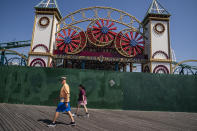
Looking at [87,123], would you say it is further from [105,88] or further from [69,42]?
[69,42]

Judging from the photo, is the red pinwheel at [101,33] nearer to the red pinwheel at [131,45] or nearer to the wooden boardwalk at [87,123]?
the red pinwheel at [131,45]

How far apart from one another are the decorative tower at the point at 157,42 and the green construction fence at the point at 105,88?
25.0 ft

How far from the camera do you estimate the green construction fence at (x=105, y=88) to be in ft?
32.6

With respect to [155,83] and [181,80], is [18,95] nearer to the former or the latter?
[155,83]

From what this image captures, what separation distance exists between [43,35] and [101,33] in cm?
832

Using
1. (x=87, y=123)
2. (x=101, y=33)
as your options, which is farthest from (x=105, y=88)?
(x=101, y=33)

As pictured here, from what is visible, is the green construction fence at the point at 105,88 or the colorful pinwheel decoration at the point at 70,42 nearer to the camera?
the green construction fence at the point at 105,88

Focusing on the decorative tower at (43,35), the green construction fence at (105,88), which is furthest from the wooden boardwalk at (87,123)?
the decorative tower at (43,35)

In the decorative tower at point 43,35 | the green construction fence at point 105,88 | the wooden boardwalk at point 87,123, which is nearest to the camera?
the wooden boardwalk at point 87,123

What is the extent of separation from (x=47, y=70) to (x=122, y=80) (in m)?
5.89

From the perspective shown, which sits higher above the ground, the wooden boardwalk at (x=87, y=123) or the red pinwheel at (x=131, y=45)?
the red pinwheel at (x=131, y=45)

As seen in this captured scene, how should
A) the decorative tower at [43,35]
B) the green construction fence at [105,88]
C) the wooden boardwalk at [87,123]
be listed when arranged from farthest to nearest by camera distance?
the decorative tower at [43,35] → the green construction fence at [105,88] → the wooden boardwalk at [87,123]

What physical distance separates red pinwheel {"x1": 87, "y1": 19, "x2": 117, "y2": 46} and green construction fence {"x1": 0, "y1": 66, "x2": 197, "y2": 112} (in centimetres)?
1017

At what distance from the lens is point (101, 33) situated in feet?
64.7
